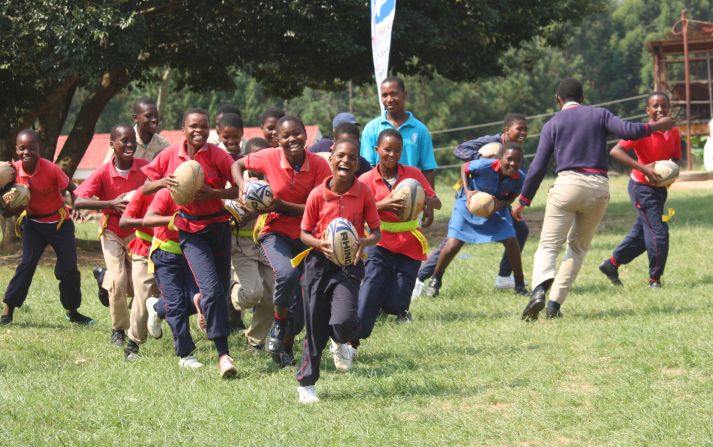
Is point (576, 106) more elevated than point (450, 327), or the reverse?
point (576, 106)

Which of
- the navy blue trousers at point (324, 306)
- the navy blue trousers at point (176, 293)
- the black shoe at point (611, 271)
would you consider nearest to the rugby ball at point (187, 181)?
the navy blue trousers at point (176, 293)

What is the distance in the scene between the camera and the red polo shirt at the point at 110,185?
30.1ft

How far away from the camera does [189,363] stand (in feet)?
26.9

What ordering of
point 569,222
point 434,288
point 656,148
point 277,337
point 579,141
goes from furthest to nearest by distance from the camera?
point 434,288 < point 656,148 < point 569,222 < point 579,141 < point 277,337

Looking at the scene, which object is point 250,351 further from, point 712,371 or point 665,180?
point 665,180

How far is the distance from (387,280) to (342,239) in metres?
1.84

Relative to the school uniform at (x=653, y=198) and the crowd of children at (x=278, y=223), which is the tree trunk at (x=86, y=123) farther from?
the school uniform at (x=653, y=198)

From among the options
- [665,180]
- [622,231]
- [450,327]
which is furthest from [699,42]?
[450,327]

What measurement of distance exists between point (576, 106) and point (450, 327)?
7.20 ft

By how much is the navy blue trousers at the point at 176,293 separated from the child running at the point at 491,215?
147 inches

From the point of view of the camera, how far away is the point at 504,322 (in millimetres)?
9727

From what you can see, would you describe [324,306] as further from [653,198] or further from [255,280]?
[653,198]

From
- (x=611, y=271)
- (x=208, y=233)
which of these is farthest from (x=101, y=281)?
(x=611, y=271)

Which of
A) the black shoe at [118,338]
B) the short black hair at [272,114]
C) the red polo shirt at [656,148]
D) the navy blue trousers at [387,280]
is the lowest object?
the black shoe at [118,338]
